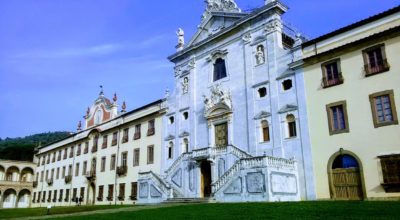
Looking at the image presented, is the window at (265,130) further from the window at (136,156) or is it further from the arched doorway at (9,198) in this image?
the arched doorway at (9,198)

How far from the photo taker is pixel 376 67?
22719mm

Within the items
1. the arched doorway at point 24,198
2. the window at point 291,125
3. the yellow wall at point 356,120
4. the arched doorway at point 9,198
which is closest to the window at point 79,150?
the arched doorway at point 24,198

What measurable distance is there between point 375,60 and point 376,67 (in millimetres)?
555

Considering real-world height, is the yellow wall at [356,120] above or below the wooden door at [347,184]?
above

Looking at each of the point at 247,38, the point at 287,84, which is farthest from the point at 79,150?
the point at 287,84

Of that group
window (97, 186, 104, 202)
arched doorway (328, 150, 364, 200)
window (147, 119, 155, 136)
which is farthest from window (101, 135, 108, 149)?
arched doorway (328, 150, 364, 200)

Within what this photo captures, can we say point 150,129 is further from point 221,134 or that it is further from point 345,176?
point 345,176

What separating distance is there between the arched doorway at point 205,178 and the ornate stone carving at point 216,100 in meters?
4.57

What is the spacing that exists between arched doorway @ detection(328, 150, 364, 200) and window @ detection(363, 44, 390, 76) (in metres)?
5.37

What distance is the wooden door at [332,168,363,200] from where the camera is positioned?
875 inches

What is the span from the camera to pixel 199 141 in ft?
110

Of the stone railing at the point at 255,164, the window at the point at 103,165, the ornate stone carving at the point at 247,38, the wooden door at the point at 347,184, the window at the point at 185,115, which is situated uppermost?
the ornate stone carving at the point at 247,38

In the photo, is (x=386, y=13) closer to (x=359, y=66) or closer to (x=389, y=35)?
(x=389, y=35)

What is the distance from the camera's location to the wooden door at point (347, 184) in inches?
875
